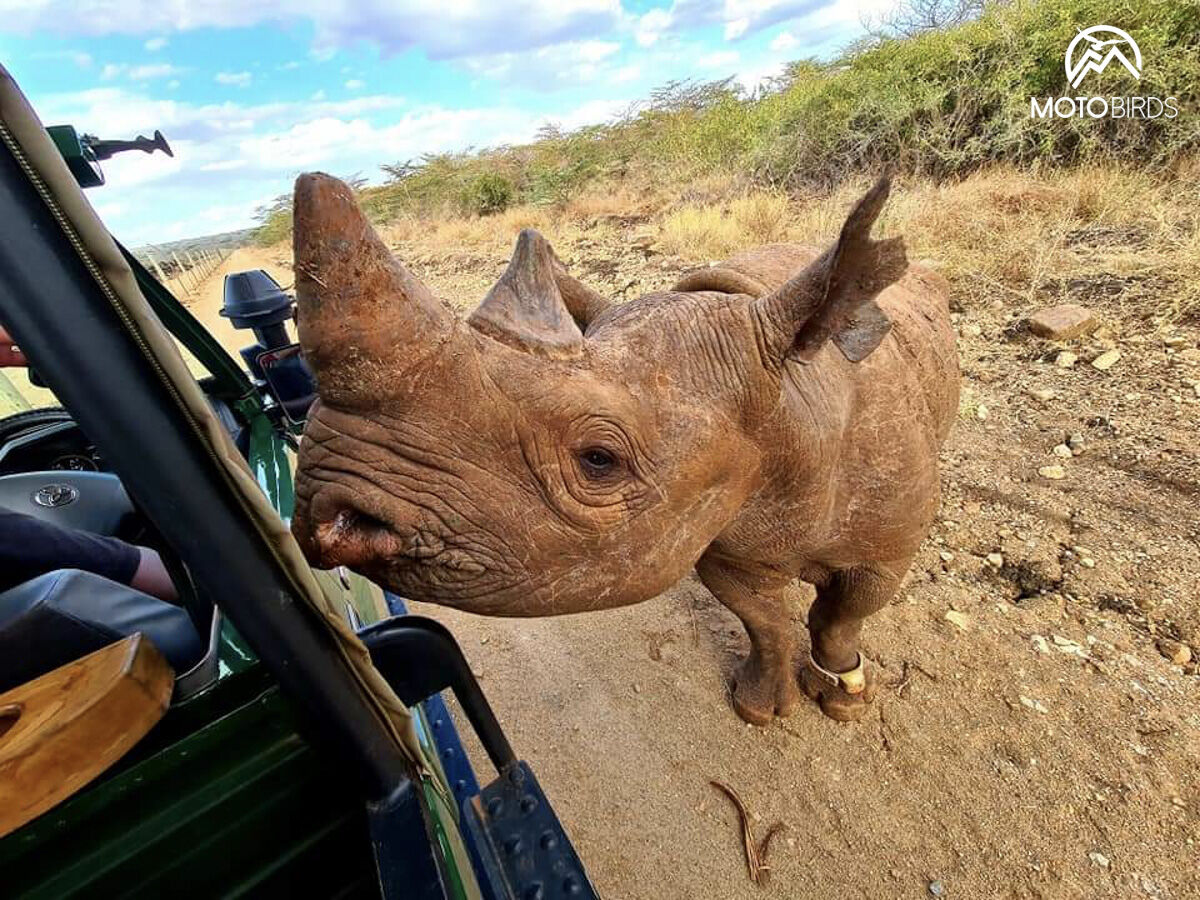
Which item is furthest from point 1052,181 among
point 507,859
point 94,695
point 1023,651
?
point 94,695

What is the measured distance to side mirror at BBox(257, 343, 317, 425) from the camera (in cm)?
377

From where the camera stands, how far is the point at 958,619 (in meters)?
3.58

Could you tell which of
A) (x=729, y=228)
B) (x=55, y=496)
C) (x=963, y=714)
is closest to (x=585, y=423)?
(x=55, y=496)

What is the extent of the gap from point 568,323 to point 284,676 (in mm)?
1084

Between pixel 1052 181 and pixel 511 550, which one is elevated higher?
pixel 511 550

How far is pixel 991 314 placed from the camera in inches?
252

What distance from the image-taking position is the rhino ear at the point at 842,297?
4.86ft

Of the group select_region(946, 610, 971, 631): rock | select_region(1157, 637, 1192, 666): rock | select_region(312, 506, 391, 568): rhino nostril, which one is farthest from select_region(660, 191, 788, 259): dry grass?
select_region(312, 506, 391, 568): rhino nostril

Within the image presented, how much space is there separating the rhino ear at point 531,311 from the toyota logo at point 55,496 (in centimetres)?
198

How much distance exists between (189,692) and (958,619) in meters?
3.76

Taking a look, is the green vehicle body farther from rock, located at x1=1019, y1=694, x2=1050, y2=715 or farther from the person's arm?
rock, located at x1=1019, y1=694, x2=1050, y2=715

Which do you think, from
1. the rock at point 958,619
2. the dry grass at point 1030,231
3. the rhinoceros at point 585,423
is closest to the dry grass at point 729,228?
the dry grass at point 1030,231

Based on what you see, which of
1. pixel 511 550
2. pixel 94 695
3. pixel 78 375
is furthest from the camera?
pixel 511 550

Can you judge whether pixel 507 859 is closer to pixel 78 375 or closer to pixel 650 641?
pixel 78 375
